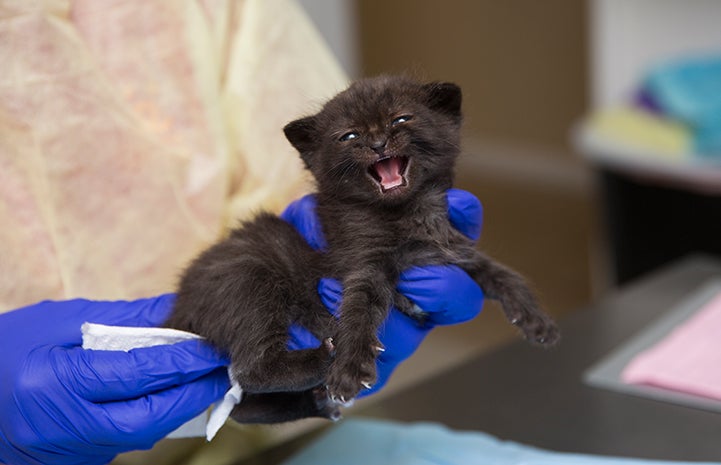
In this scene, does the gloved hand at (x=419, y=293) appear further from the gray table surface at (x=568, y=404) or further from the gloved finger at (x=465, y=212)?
the gray table surface at (x=568, y=404)

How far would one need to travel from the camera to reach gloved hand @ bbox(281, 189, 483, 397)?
1.24 metres

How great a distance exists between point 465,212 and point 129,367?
1.64 ft

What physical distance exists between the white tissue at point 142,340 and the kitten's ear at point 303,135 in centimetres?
29

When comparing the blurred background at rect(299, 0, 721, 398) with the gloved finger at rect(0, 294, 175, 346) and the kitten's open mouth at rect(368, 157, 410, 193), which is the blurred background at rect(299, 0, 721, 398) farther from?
the gloved finger at rect(0, 294, 175, 346)

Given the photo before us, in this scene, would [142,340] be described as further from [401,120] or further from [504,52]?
[504,52]

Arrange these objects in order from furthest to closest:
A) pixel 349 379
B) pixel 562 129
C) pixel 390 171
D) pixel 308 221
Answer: pixel 562 129, pixel 308 221, pixel 390 171, pixel 349 379

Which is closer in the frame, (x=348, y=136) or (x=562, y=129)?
(x=348, y=136)

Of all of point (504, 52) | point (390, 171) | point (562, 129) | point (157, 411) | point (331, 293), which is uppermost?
point (390, 171)

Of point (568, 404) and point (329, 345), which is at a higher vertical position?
point (329, 345)

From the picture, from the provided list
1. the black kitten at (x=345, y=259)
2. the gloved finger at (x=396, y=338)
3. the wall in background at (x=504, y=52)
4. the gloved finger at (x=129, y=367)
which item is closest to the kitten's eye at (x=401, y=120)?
the black kitten at (x=345, y=259)

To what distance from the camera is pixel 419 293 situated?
4.08 feet

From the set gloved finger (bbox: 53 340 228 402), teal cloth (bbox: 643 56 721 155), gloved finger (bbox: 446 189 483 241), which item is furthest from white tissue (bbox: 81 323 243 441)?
teal cloth (bbox: 643 56 721 155)

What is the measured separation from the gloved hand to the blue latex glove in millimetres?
150

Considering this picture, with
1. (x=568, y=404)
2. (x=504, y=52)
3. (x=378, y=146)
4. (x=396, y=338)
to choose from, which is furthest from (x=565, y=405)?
(x=504, y=52)
